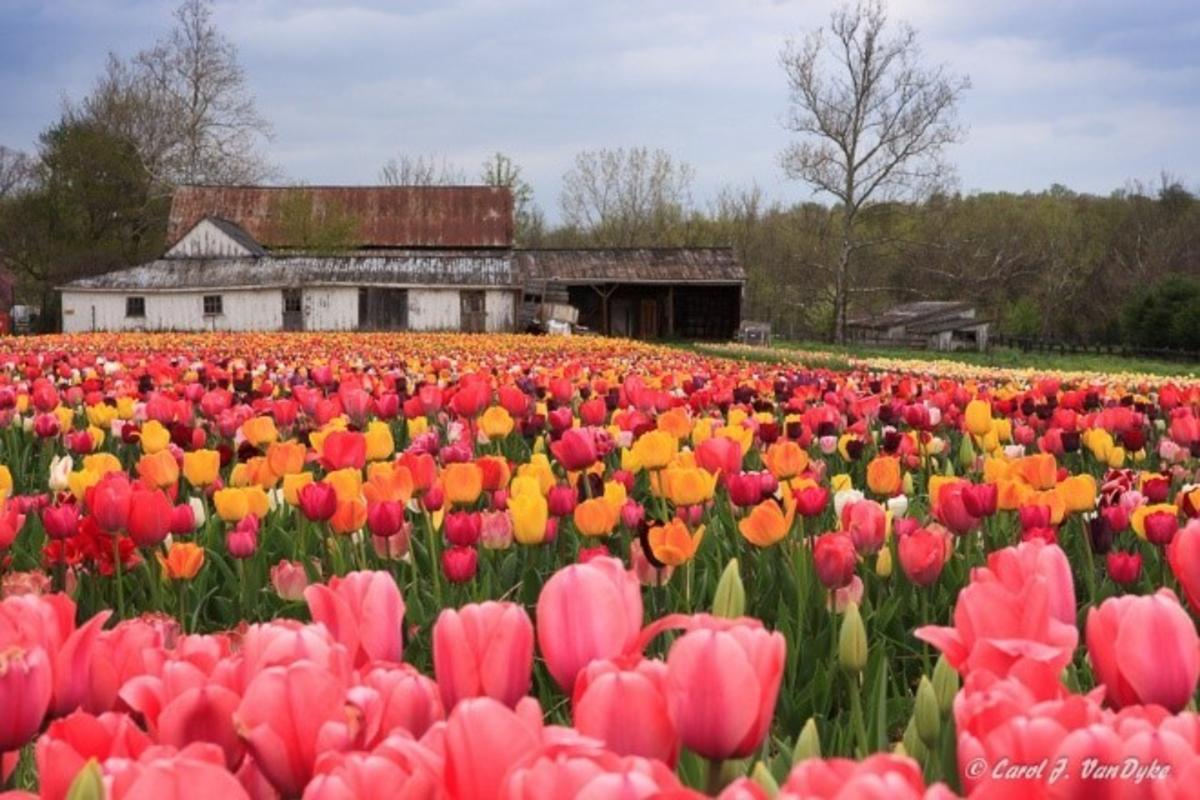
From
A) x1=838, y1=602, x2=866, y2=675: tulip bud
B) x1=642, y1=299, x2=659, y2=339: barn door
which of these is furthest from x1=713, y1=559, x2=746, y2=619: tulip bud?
x1=642, y1=299, x2=659, y2=339: barn door

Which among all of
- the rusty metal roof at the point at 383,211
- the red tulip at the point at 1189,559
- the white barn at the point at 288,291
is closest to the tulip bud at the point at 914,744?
the red tulip at the point at 1189,559

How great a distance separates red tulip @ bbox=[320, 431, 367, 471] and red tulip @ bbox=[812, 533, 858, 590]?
5.14 feet

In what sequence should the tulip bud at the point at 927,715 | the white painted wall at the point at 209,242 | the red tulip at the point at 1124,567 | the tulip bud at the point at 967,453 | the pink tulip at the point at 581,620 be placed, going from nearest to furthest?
the pink tulip at the point at 581,620, the tulip bud at the point at 927,715, the red tulip at the point at 1124,567, the tulip bud at the point at 967,453, the white painted wall at the point at 209,242

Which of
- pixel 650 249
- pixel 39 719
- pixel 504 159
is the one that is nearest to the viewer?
pixel 39 719

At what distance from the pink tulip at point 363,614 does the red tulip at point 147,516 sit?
5.33ft

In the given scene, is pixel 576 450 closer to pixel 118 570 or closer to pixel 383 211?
pixel 118 570

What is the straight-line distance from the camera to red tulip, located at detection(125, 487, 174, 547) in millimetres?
2939

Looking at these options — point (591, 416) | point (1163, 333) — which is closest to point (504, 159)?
point (1163, 333)

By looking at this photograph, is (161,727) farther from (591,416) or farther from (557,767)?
(591,416)

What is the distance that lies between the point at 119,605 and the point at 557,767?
239 centimetres

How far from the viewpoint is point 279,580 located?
9.53ft

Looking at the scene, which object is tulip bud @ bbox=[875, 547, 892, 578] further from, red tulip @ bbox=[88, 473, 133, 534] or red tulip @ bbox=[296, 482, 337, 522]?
red tulip @ bbox=[88, 473, 133, 534]

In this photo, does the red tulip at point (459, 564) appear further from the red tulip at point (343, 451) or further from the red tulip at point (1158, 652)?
the red tulip at point (1158, 652)

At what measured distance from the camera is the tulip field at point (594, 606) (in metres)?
0.96
